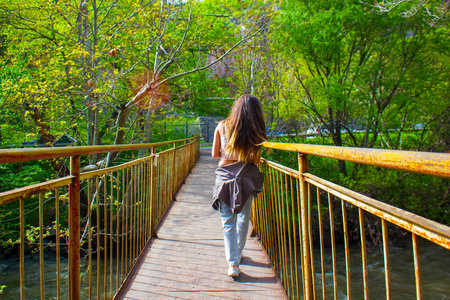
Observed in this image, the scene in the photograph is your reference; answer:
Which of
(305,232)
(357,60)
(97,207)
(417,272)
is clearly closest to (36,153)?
(97,207)

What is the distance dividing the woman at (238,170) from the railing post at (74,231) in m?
1.30

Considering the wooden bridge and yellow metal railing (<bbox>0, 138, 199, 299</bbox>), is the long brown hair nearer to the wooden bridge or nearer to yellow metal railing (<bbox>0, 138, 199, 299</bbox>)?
the wooden bridge

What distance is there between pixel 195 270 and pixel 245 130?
1.54 meters

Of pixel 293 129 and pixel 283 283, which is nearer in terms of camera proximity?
pixel 283 283

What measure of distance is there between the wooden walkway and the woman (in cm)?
21

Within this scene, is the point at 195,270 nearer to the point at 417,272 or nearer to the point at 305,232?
the point at 305,232

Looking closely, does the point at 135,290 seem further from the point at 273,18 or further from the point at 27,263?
Result: the point at 27,263

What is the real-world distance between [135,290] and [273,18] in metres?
8.28

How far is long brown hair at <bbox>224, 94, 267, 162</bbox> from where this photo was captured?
8.75 feet

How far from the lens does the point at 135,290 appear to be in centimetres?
255

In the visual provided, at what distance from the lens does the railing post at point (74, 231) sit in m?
1.67

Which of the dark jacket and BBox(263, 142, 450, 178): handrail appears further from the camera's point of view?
the dark jacket

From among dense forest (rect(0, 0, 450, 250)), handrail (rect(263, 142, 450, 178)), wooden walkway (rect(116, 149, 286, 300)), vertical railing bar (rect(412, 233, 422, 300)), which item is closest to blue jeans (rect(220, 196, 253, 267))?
wooden walkway (rect(116, 149, 286, 300))

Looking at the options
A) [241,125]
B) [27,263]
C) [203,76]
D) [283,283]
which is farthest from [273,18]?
[27,263]
